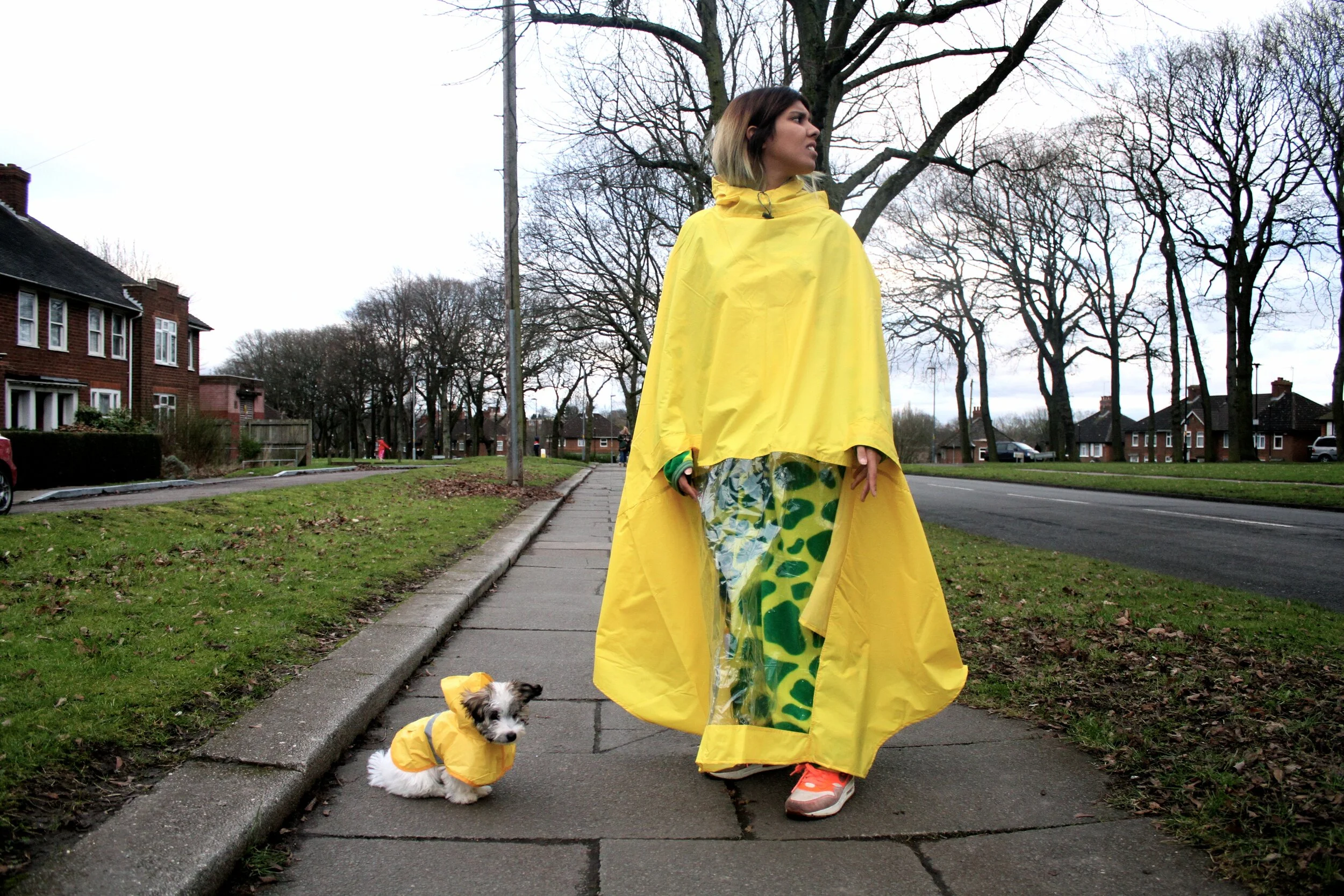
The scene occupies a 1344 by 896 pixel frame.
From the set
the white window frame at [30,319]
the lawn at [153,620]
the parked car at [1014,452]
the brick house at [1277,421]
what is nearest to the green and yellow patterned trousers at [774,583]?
the lawn at [153,620]

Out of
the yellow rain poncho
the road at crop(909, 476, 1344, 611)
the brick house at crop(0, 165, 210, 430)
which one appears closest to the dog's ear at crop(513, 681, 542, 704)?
the yellow rain poncho

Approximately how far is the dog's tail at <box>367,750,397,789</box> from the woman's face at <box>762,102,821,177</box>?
223cm

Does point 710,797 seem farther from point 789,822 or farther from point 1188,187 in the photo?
point 1188,187

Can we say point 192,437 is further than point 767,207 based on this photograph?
Yes

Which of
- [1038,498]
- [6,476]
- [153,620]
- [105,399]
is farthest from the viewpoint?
[105,399]

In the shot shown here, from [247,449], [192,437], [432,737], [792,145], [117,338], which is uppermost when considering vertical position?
[117,338]

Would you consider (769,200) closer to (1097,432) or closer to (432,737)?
(432,737)

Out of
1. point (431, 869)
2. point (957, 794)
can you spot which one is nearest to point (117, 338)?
point (431, 869)

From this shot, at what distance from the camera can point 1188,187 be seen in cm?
2817

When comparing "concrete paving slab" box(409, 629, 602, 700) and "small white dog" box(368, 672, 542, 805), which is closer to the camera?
"small white dog" box(368, 672, 542, 805)

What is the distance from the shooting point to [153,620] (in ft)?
13.0

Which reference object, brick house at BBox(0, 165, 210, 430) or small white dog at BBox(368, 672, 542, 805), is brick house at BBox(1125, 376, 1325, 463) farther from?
small white dog at BBox(368, 672, 542, 805)

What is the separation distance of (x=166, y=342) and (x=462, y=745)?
34.8 meters

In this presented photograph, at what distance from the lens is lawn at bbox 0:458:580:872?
96.0 inches
